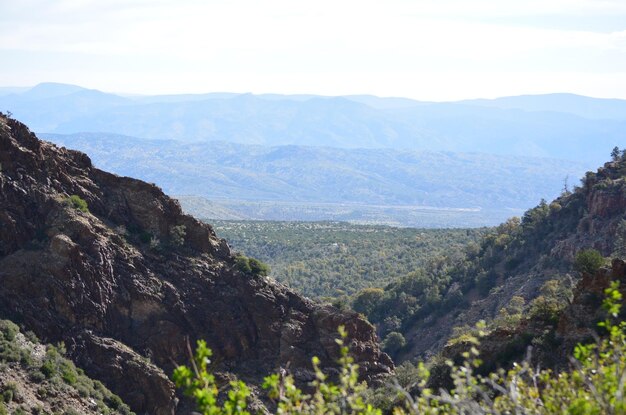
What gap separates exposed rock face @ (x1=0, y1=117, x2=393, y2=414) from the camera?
37.3m

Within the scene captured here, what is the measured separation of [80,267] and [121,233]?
4.11 metres

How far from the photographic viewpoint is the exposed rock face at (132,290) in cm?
3731

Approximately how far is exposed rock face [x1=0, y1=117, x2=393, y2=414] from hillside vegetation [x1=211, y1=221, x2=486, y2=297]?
146ft

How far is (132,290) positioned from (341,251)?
263 feet

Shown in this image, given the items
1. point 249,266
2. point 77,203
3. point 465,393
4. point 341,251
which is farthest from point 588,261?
point 341,251

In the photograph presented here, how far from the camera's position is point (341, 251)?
119750mm

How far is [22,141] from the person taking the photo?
40750 mm

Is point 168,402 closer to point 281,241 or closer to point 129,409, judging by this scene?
point 129,409

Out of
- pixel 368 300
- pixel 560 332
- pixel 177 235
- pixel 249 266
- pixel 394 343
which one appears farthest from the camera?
pixel 368 300

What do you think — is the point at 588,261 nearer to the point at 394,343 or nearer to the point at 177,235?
the point at 177,235

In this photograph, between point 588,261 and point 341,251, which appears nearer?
point 588,261

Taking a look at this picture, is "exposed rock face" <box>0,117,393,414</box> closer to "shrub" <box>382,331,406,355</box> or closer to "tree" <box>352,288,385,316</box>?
"shrub" <box>382,331,406,355</box>

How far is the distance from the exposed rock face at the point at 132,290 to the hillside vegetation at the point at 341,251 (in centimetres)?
4436

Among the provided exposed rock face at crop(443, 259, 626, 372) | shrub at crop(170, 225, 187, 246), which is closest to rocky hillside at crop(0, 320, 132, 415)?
shrub at crop(170, 225, 187, 246)
